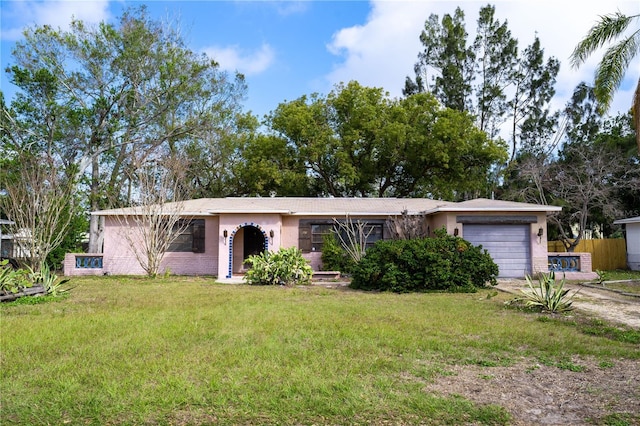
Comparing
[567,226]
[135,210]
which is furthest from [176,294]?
[567,226]

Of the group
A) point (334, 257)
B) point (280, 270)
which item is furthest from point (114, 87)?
point (280, 270)

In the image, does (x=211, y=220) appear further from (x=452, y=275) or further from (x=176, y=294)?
(x=452, y=275)

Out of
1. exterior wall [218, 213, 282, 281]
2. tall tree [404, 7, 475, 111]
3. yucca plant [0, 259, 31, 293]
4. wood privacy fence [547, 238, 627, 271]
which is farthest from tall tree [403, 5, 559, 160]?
yucca plant [0, 259, 31, 293]

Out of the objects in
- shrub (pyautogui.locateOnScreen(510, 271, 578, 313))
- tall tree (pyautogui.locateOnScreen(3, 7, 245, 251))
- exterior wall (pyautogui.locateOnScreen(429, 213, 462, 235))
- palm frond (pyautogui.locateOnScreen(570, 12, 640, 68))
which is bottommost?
shrub (pyautogui.locateOnScreen(510, 271, 578, 313))

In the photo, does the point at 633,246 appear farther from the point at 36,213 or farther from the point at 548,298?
the point at 36,213

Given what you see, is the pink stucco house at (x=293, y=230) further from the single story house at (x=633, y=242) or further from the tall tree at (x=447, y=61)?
the tall tree at (x=447, y=61)

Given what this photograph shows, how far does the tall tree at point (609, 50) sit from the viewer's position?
437 inches

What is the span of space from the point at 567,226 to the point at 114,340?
98.9 feet

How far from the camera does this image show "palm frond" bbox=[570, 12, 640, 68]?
36.2 feet

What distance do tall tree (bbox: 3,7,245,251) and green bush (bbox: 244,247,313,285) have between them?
11.5 meters

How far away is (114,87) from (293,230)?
47.2 ft

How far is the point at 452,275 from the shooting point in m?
13.7

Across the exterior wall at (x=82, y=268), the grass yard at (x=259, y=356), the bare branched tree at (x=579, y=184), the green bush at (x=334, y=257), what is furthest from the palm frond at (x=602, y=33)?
the exterior wall at (x=82, y=268)

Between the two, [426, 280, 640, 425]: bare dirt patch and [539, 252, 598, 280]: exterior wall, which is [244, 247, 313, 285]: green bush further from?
[426, 280, 640, 425]: bare dirt patch
